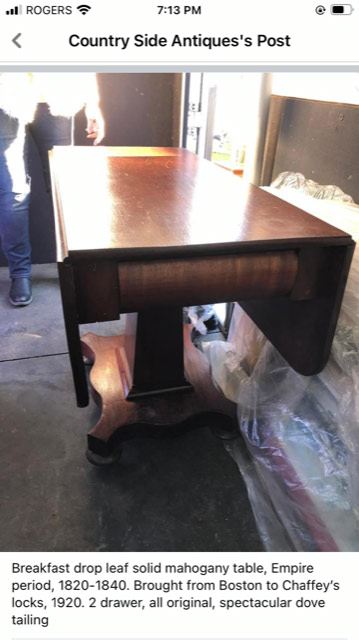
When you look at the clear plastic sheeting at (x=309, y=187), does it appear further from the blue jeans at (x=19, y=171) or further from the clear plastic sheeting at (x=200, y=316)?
the blue jeans at (x=19, y=171)

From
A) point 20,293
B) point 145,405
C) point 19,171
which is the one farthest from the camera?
point 20,293

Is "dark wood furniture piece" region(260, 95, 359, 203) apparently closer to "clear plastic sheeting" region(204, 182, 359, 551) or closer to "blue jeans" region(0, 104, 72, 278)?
"clear plastic sheeting" region(204, 182, 359, 551)

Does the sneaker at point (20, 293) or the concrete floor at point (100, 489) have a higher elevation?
the sneaker at point (20, 293)

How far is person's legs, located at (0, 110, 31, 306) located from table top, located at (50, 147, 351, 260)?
662mm

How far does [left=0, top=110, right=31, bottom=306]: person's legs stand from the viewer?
152 centimetres

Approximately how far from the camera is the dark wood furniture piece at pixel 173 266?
1.87 ft

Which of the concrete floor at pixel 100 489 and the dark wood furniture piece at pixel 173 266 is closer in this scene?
the dark wood furniture piece at pixel 173 266

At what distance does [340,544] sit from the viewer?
712 millimetres
